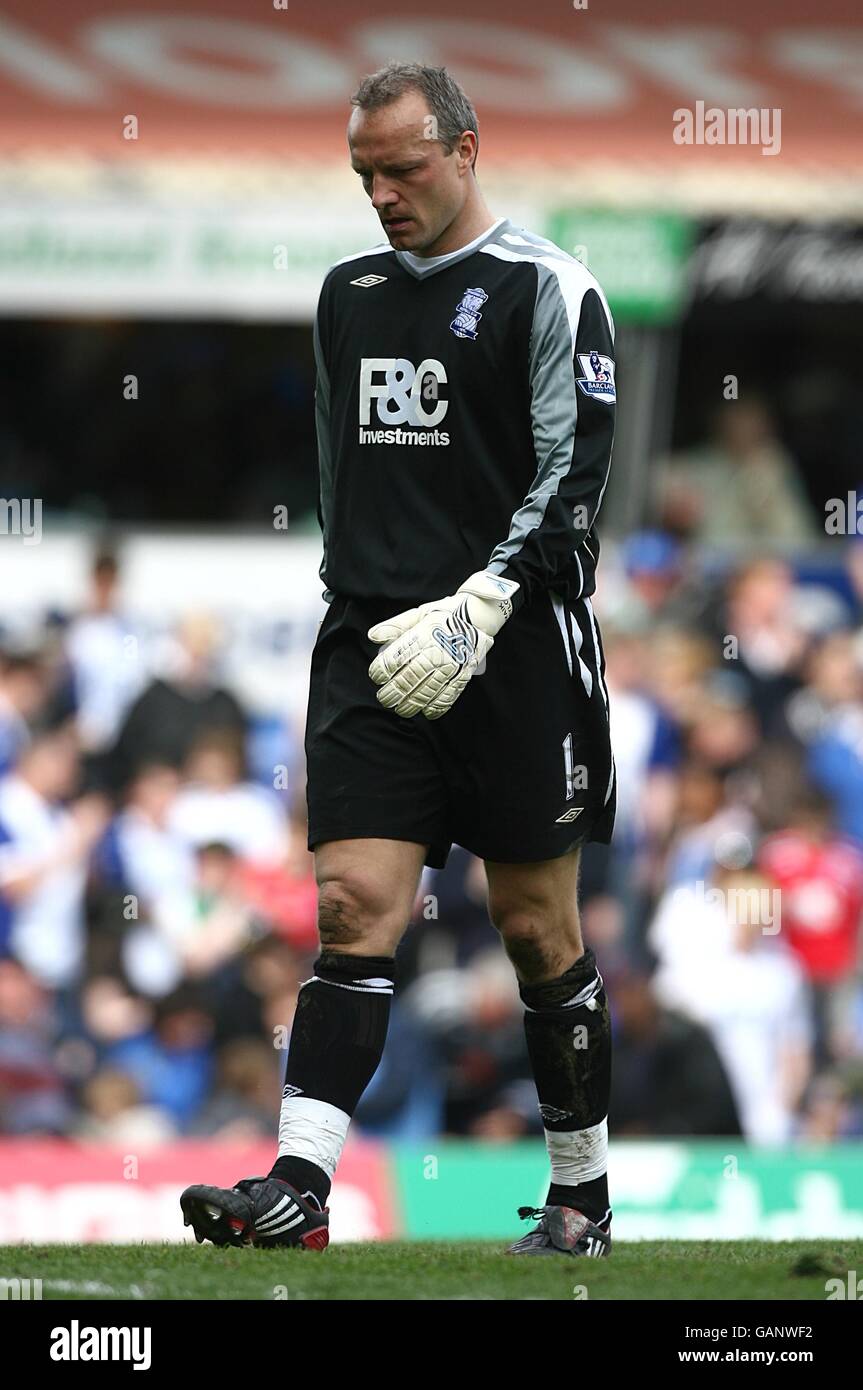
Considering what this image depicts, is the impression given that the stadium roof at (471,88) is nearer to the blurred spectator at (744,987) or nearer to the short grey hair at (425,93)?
the blurred spectator at (744,987)

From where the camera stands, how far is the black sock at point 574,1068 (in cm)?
553

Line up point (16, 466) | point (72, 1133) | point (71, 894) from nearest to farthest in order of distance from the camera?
point (72, 1133) < point (71, 894) < point (16, 466)

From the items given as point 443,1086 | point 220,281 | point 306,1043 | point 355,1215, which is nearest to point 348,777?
point 306,1043

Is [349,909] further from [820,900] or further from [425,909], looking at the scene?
[820,900]

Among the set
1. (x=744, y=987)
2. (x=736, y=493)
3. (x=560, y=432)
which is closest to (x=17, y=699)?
(x=744, y=987)

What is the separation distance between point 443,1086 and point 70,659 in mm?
3252

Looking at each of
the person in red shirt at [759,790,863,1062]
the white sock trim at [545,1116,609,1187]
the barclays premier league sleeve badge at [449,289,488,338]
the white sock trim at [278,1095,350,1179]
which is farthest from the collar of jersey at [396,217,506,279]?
the person in red shirt at [759,790,863,1062]

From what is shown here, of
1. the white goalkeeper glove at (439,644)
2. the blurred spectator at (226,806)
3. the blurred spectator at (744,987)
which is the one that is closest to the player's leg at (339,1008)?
the white goalkeeper glove at (439,644)

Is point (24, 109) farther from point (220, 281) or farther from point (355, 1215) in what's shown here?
point (355, 1215)

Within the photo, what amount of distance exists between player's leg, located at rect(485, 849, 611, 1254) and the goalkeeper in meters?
0.02

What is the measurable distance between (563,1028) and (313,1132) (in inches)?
27.7

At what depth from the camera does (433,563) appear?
5227 millimetres

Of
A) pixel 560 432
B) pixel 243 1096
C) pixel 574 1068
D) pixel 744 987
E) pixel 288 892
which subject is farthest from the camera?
pixel 288 892

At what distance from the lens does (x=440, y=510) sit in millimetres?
5250
